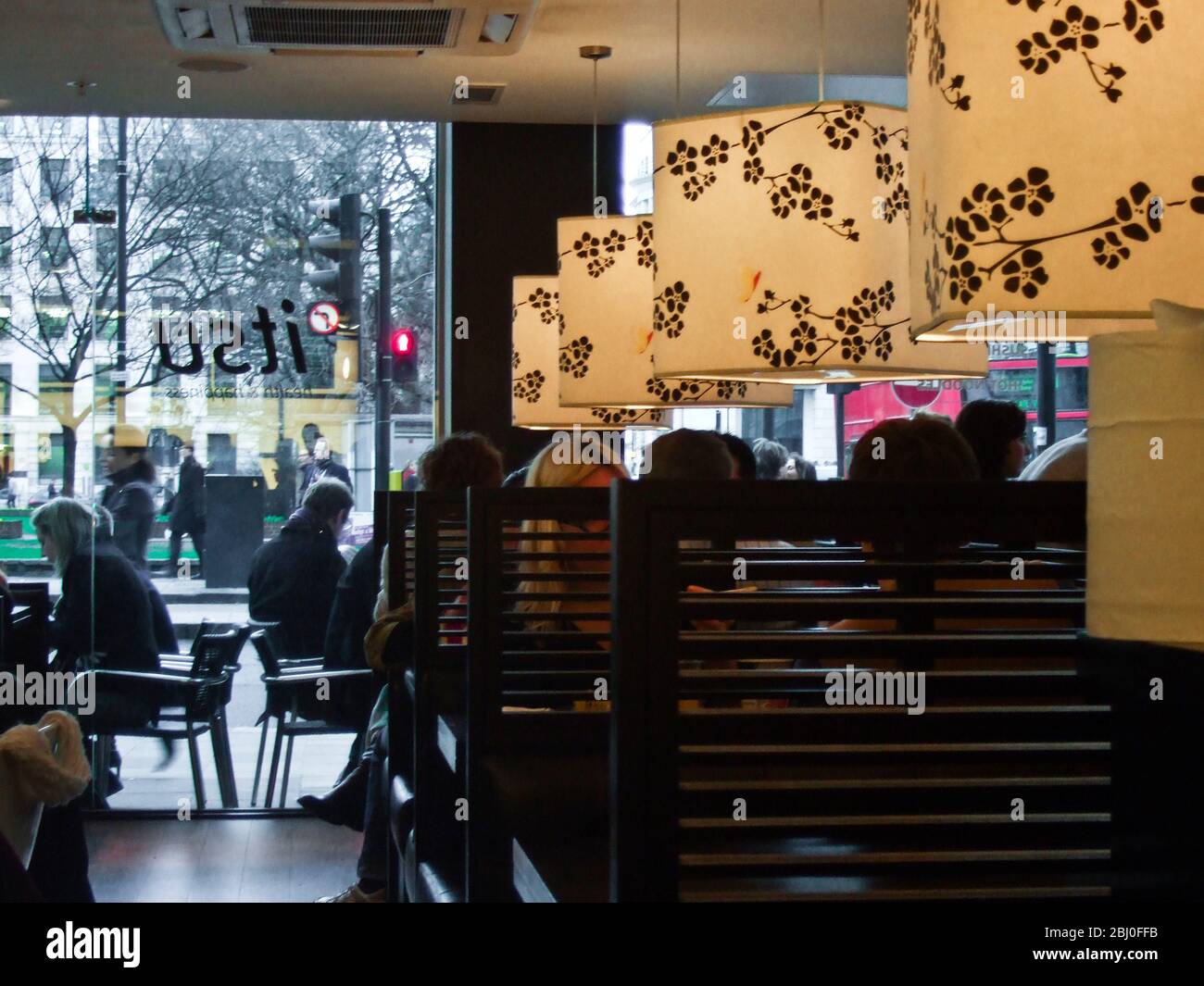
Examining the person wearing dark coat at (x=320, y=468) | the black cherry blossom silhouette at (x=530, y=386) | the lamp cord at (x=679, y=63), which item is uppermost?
the lamp cord at (x=679, y=63)

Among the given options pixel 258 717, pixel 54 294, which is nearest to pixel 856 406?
pixel 258 717

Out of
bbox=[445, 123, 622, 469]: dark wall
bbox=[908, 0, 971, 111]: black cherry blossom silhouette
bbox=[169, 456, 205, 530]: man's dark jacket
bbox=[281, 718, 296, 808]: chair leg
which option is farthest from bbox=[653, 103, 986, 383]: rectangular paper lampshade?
bbox=[169, 456, 205, 530]: man's dark jacket

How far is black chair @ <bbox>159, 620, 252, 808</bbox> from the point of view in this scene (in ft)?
20.6

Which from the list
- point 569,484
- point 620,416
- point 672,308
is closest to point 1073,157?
point 672,308

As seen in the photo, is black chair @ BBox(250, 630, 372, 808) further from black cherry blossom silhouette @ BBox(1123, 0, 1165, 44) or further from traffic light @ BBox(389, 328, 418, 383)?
black cherry blossom silhouette @ BBox(1123, 0, 1165, 44)

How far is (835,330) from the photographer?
7.66 feet

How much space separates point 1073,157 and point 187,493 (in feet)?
19.5

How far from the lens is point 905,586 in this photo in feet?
4.40

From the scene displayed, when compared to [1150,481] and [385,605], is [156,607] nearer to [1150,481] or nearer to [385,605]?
[385,605]

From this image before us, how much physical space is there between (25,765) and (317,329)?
185 inches

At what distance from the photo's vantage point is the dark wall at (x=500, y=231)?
20.6ft

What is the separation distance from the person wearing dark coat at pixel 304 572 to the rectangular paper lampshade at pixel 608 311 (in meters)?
3.07

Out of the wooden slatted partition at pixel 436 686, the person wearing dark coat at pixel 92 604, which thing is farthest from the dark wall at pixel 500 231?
the wooden slatted partition at pixel 436 686

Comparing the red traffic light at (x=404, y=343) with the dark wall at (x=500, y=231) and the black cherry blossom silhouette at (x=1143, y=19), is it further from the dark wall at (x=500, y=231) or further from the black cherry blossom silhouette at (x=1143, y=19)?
the black cherry blossom silhouette at (x=1143, y=19)
